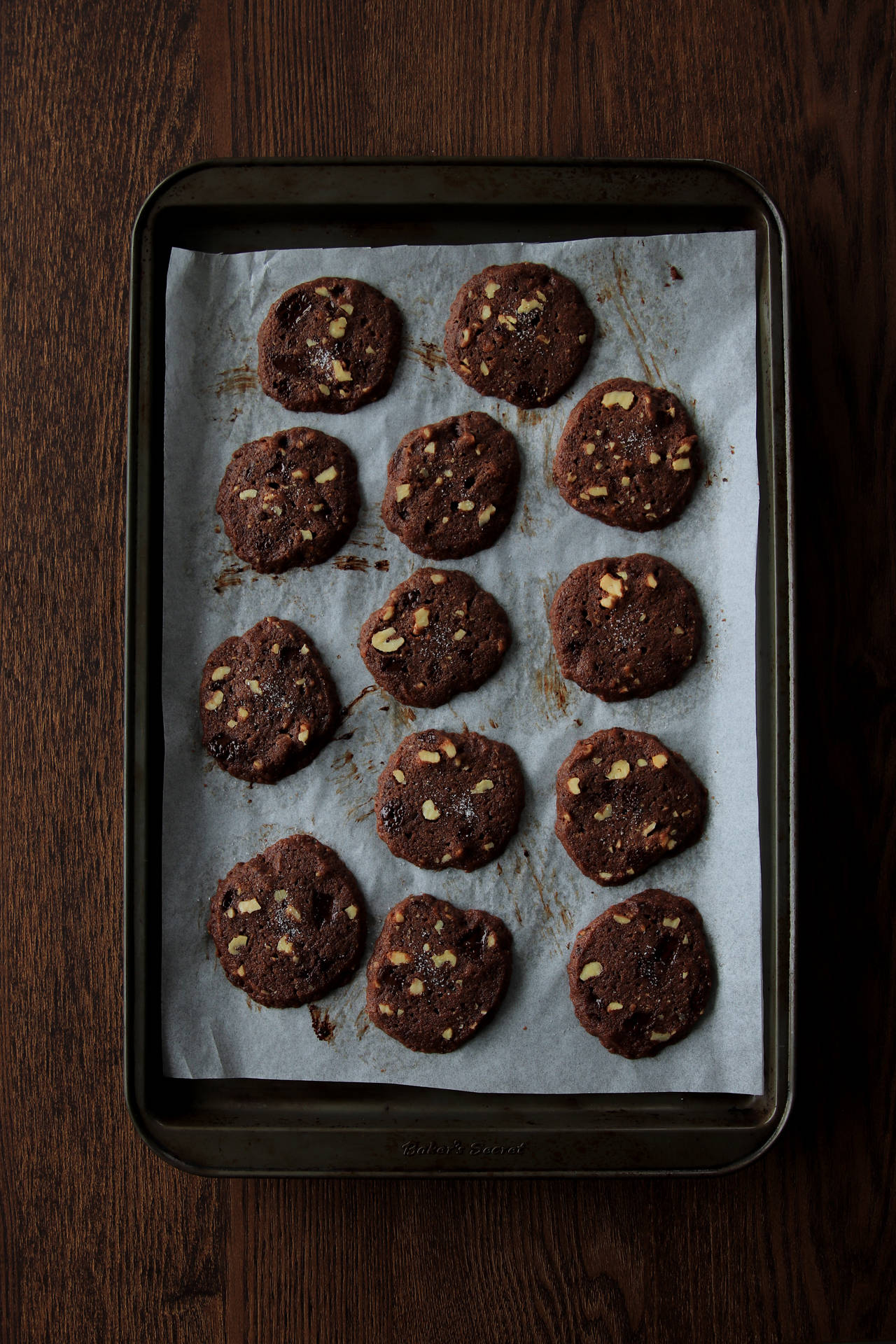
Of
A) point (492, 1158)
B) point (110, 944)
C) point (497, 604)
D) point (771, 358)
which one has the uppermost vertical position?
point (771, 358)

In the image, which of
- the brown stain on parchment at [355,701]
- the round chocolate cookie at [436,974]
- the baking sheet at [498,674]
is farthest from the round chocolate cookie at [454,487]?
the round chocolate cookie at [436,974]

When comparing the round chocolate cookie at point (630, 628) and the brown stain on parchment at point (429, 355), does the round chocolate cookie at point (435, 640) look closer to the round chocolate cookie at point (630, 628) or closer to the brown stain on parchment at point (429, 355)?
the round chocolate cookie at point (630, 628)

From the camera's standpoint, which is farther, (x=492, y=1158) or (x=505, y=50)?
(x=505, y=50)

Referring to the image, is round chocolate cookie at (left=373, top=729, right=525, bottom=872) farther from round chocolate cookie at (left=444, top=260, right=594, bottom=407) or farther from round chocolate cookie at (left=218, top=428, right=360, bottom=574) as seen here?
round chocolate cookie at (left=444, top=260, right=594, bottom=407)

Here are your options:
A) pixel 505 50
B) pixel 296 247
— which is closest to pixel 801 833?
pixel 296 247

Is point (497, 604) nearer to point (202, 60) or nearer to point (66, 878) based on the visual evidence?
point (66, 878)

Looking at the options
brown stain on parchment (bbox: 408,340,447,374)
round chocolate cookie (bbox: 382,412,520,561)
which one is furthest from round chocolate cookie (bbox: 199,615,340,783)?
brown stain on parchment (bbox: 408,340,447,374)
